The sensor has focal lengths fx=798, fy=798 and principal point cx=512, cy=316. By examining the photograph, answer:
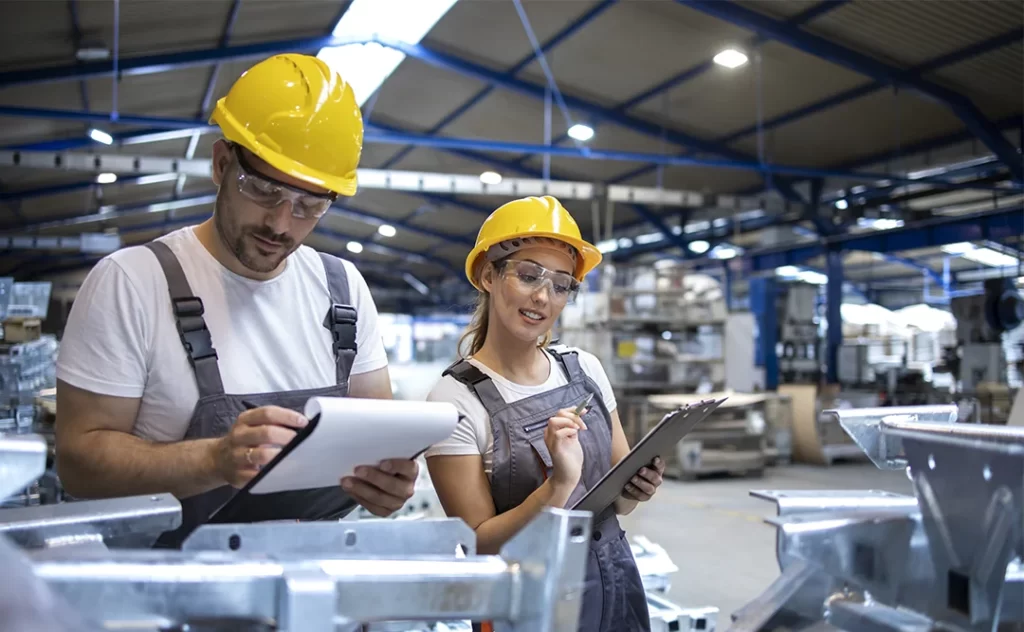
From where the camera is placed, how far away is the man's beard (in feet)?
5.17

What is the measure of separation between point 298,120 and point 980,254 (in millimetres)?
19308

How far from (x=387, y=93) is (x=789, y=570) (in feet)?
36.4

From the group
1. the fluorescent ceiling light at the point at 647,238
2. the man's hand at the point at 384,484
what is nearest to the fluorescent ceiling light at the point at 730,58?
the man's hand at the point at 384,484

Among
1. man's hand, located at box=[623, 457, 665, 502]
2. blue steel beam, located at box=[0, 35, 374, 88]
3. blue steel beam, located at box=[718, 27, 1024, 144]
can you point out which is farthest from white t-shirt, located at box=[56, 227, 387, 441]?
blue steel beam, located at box=[718, 27, 1024, 144]

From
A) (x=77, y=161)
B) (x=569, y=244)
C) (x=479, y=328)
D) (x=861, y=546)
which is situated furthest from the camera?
(x=77, y=161)

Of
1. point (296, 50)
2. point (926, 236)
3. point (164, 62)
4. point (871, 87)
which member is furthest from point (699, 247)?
point (164, 62)

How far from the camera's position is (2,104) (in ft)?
28.5

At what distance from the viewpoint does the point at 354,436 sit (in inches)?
40.6

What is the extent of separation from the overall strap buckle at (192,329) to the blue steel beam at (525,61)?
723 cm

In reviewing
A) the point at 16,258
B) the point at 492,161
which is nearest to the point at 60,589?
the point at 492,161

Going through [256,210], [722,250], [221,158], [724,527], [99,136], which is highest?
[99,136]

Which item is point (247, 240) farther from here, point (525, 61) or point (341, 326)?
point (525, 61)

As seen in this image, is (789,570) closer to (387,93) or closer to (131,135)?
(387,93)

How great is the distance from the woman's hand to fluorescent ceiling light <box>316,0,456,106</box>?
718 cm
